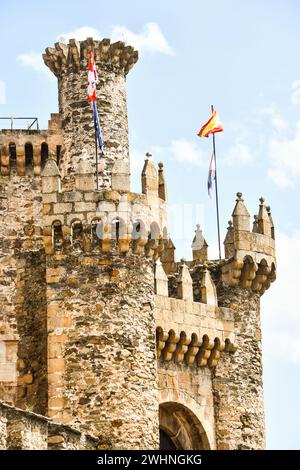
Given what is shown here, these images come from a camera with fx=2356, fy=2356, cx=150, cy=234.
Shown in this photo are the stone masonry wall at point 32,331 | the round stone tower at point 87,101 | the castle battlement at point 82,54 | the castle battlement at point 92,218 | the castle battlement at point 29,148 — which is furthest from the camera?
the castle battlement at point 82,54

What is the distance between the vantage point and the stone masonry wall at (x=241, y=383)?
189 feet

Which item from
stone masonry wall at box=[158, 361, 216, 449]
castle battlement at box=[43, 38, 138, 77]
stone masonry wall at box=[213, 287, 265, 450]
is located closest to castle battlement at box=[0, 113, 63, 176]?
castle battlement at box=[43, 38, 138, 77]

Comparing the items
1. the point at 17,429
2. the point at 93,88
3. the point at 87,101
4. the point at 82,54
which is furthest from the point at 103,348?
the point at 82,54

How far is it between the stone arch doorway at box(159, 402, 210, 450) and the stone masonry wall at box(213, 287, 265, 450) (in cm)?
50

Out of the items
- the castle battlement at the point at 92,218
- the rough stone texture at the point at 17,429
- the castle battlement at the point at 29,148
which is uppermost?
the castle battlement at the point at 29,148

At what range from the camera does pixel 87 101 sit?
59.7 meters

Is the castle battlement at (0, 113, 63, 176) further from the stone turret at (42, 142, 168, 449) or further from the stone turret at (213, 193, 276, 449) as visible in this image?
the stone turret at (42, 142, 168, 449)

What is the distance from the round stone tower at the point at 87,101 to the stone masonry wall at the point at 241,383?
462 centimetres

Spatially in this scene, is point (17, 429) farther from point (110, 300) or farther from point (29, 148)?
point (29, 148)

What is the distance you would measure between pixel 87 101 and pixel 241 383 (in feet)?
26.9

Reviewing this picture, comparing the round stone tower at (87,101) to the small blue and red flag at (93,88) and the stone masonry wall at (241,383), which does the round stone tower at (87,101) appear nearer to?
the small blue and red flag at (93,88)

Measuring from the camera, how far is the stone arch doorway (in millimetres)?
56875

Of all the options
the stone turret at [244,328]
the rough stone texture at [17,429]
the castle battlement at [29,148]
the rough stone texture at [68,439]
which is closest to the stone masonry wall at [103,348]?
the rough stone texture at [68,439]
